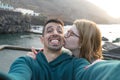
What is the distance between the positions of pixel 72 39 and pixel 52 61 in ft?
1.09

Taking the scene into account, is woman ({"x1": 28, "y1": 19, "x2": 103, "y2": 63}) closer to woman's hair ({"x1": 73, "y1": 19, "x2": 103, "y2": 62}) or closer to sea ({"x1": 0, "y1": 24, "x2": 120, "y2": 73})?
woman's hair ({"x1": 73, "y1": 19, "x2": 103, "y2": 62})

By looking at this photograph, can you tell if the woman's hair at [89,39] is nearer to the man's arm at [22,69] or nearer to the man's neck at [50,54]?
the man's neck at [50,54]

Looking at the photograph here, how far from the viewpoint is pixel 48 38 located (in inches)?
119

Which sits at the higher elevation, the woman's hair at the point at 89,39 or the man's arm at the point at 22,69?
the woman's hair at the point at 89,39

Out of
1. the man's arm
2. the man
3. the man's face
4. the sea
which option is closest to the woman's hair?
the man

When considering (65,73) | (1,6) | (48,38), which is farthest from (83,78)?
(1,6)

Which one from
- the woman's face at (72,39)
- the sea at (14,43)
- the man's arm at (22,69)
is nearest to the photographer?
the man's arm at (22,69)

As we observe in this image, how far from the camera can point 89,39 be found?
2.80m

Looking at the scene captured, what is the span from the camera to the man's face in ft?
9.79

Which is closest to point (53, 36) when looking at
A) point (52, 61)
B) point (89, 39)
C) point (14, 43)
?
point (52, 61)

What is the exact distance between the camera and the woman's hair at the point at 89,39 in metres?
2.79

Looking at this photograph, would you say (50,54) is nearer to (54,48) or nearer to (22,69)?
(54,48)

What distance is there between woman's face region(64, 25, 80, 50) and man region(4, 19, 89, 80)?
0.23 feet

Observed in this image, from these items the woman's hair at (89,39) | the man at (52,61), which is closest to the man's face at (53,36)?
the man at (52,61)
